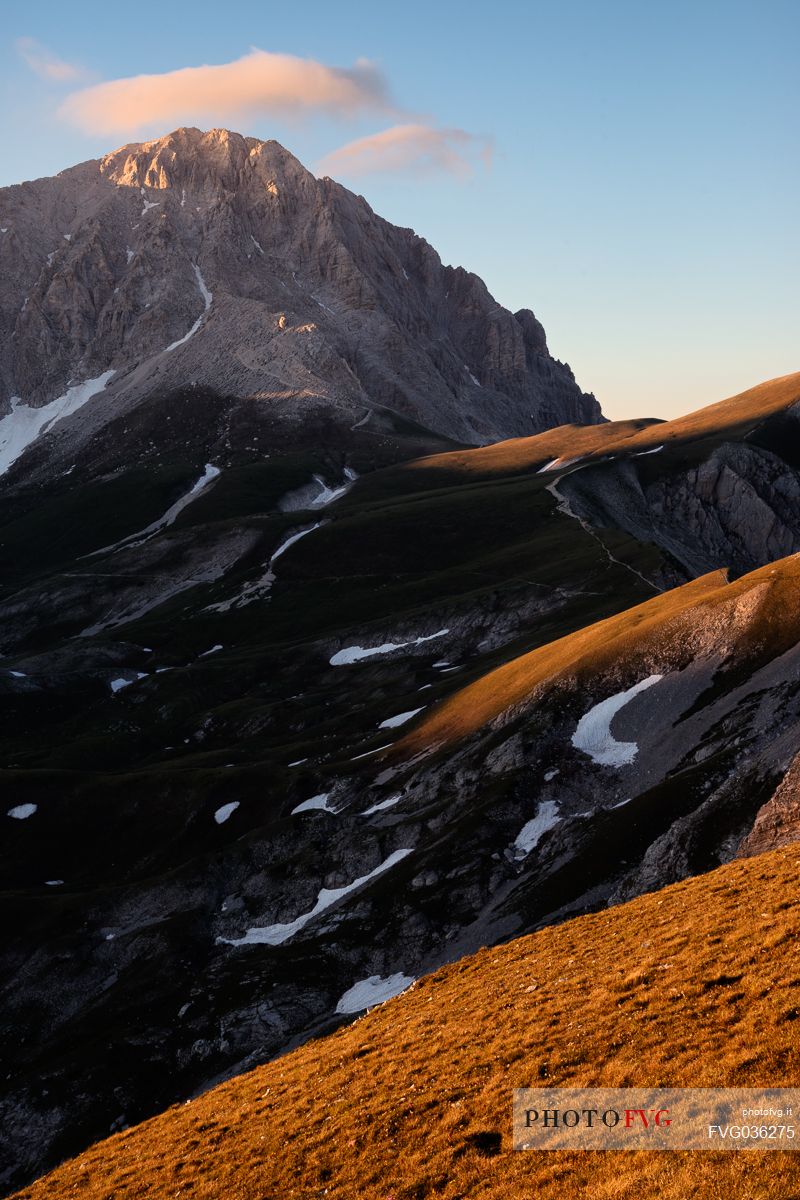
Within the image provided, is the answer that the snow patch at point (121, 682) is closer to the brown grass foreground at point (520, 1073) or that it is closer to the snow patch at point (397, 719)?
the snow patch at point (397, 719)

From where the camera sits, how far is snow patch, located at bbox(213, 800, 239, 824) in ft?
343

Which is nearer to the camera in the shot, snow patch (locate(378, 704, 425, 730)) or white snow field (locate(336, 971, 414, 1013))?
white snow field (locate(336, 971, 414, 1013))

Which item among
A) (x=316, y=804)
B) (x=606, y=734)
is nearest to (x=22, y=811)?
(x=316, y=804)

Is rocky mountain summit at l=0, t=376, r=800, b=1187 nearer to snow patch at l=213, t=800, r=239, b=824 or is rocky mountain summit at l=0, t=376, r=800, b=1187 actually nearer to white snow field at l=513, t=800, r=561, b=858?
white snow field at l=513, t=800, r=561, b=858

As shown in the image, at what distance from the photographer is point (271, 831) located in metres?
94.1

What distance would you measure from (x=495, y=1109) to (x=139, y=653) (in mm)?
163046

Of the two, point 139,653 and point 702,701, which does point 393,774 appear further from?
point 139,653

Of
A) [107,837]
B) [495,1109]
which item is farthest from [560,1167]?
[107,837]

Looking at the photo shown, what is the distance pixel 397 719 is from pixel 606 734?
133 feet

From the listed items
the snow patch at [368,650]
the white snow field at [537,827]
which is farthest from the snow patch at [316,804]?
the snow patch at [368,650]

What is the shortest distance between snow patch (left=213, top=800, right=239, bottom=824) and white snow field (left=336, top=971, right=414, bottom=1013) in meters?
37.7

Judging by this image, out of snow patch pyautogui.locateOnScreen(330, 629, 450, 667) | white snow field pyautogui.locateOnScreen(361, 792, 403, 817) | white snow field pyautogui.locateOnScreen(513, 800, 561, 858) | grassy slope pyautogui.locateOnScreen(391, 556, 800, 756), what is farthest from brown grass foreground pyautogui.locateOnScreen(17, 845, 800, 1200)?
snow patch pyautogui.locateOnScreen(330, 629, 450, 667)

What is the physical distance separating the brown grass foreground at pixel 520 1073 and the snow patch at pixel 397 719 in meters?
73.9

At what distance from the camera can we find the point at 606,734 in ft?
267
